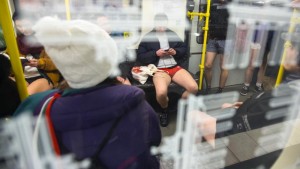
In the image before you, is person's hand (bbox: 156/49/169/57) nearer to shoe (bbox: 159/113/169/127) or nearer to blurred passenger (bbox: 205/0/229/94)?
shoe (bbox: 159/113/169/127)

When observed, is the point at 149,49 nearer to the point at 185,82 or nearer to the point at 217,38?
the point at 185,82

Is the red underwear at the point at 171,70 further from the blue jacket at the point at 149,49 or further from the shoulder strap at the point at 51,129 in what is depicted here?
the shoulder strap at the point at 51,129

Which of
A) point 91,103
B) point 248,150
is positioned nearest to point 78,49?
point 91,103

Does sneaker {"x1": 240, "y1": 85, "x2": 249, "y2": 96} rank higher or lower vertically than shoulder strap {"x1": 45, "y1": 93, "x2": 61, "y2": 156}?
lower

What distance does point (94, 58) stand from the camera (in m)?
0.48

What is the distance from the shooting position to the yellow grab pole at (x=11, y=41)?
1.44 ft

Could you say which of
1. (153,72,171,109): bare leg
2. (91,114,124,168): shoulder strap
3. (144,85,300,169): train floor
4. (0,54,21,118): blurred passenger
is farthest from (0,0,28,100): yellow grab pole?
(153,72,171,109): bare leg

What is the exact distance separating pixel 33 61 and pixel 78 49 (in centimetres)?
23

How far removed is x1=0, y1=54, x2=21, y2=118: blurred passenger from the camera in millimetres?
474

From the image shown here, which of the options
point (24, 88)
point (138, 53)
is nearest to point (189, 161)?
point (24, 88)

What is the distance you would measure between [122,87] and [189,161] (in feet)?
1.33

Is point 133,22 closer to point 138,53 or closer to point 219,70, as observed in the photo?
point 138,53

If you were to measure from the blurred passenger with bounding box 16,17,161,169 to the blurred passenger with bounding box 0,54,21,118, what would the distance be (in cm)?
4

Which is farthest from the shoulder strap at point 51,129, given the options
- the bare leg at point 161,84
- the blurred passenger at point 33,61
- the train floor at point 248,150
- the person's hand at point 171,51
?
the person's hand at point 171,51
